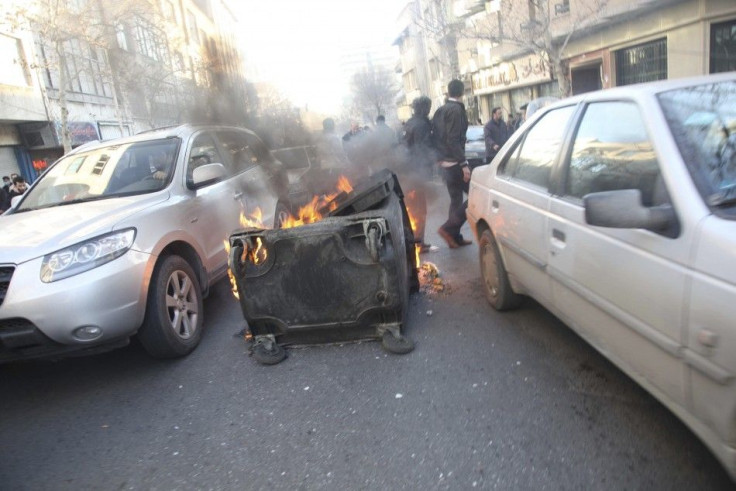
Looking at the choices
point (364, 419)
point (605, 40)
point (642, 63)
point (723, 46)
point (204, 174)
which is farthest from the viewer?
point (605, 40)

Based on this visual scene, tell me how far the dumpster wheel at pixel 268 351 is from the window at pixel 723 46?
538 inches

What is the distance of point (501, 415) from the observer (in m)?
2.83

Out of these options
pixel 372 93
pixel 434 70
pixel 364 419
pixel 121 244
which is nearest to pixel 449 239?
pixel 364 419

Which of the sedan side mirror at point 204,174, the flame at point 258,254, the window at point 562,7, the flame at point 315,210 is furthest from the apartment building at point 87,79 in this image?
the window at point 562,7

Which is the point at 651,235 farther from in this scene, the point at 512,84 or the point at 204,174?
the point at 512,84

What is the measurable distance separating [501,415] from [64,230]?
3187mm

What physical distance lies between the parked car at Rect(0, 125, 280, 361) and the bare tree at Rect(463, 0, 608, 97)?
504 inches

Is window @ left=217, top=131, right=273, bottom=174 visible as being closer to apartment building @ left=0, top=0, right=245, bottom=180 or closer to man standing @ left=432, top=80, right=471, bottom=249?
man standing @ left=432, top=80, right=471, bottom=249

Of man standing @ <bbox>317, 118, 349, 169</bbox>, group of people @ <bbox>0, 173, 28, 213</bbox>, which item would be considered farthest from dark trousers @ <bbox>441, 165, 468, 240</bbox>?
group of people @ <bbox>0, 173, 28, 213</bbox>

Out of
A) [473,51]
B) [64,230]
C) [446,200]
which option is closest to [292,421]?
[64,230]

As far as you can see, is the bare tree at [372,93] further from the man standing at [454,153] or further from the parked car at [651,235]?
the parked car at [651,235]

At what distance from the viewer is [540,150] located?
11.5 ft

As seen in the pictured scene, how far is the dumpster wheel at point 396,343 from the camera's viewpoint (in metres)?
3.73

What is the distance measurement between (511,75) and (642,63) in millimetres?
10161
